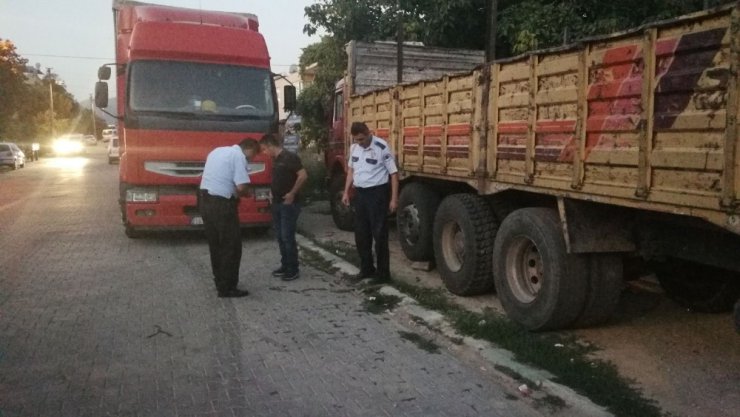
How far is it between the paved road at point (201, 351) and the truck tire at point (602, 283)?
1.18 metres

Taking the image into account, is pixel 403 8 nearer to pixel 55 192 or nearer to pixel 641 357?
pixel 641 357

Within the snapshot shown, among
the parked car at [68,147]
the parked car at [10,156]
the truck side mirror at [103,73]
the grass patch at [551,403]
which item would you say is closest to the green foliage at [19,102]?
the parked car at [68,147]

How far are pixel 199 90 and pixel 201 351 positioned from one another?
18.1ft

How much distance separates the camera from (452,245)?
7191 mm

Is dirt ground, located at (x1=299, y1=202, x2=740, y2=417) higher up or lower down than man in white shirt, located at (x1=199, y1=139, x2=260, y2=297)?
lower down

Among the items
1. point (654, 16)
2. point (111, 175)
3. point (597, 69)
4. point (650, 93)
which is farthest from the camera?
point (111, 175)

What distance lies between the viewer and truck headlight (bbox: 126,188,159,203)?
930 cm

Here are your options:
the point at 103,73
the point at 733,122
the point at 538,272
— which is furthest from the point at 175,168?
the point at 733,122

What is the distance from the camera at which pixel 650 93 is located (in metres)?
4.11

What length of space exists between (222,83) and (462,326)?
5863 mm

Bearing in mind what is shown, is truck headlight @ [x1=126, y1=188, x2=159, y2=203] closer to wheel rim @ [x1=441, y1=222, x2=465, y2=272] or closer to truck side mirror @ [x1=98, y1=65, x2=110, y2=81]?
truck side mirror @ [x1=98, y1=65, x2=110, y2=81]

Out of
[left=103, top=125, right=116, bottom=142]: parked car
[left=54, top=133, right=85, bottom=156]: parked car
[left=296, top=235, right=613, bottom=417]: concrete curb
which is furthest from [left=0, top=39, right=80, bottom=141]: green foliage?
[left=296, top=235, right=613, bottom=417]: concrete curb

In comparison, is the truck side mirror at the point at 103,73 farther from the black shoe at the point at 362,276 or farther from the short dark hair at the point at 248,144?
the black shoe at the point at 362,276

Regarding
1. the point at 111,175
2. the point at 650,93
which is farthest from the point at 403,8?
the point at 111,175
